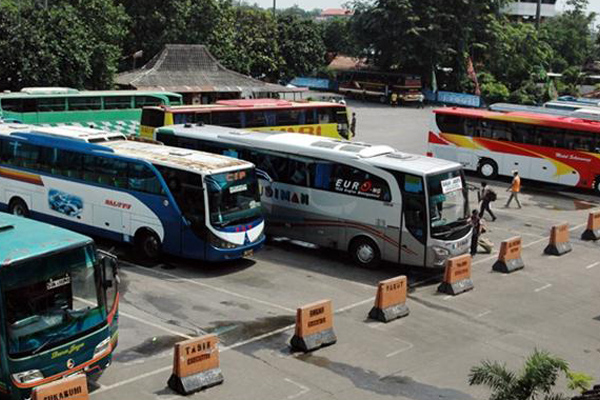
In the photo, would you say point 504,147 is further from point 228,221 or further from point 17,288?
Result: point 17,288

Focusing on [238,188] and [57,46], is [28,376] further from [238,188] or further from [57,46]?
[57,46]

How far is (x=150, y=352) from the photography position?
45.5 ft

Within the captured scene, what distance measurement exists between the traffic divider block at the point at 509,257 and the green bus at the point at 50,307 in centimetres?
1121

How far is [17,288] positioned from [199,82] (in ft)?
127

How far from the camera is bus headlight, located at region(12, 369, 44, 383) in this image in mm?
10555

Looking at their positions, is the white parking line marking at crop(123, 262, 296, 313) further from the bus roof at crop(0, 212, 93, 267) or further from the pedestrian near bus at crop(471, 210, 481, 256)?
the pedestrian near bus at crop(471, 210, 481, 256)

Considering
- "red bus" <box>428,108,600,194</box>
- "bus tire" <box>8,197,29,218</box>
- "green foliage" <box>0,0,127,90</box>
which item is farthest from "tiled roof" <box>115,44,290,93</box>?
"bus tire" <box>8,197,29,218</box>

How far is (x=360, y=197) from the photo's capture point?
64.8 ft

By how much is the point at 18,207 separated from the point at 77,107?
13.3 meters

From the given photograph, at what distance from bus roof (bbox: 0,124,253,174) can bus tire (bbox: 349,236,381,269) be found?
338 cm

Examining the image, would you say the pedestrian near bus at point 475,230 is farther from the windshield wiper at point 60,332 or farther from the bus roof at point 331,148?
the windshield wiper at point 60,332

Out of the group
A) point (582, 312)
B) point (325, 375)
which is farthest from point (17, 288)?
point (582, 312)

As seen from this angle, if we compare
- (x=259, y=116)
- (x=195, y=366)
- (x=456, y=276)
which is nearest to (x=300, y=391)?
(x=195, y=366)

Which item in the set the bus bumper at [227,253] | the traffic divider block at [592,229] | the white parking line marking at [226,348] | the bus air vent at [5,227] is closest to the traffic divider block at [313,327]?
the white parking line marking at [226,348]
